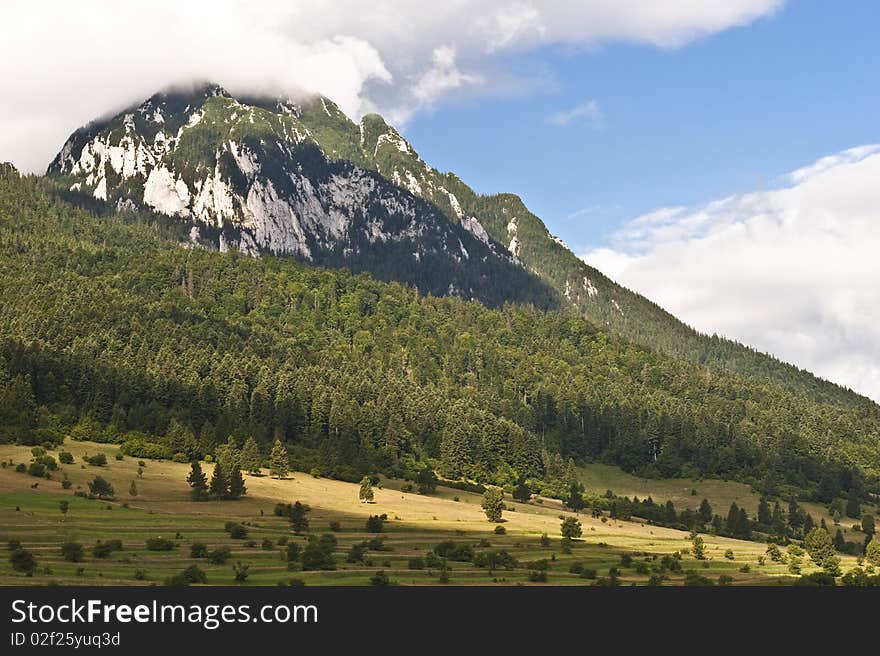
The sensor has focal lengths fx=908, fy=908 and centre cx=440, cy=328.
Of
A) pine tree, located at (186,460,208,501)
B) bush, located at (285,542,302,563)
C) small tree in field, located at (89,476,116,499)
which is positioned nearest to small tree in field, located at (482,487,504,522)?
pine tree, located at (186,460,208,501)

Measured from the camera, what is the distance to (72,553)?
3905 inches

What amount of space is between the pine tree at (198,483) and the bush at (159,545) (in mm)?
46192

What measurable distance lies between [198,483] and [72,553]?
6423 cm

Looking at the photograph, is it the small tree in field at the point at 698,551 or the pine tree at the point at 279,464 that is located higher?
the pine tree at the point at 279,464

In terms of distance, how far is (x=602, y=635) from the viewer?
229 feet

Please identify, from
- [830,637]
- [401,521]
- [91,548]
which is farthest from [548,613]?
[401,521]

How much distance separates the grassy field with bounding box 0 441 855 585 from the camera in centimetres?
10256

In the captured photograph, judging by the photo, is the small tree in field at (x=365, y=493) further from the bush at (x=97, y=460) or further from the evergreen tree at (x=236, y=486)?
the bush at (x=97, y=460)

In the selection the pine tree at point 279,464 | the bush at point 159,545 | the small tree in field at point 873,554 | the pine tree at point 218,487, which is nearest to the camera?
the bush at point 159,545

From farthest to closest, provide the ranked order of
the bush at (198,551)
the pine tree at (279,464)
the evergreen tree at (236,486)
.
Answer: the pine tree at (279,464), the evergreen tree at (236,486), the bush at (198,551)

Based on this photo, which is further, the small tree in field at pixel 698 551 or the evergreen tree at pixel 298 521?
the small tree in field at pixel 698 551

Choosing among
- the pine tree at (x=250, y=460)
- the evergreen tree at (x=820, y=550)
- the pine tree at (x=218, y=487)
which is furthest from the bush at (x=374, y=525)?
the evergreen tree at (x=820, y=550)

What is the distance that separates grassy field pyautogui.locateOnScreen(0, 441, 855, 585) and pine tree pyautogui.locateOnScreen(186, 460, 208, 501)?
190 cm

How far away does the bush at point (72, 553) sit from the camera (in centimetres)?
9900
